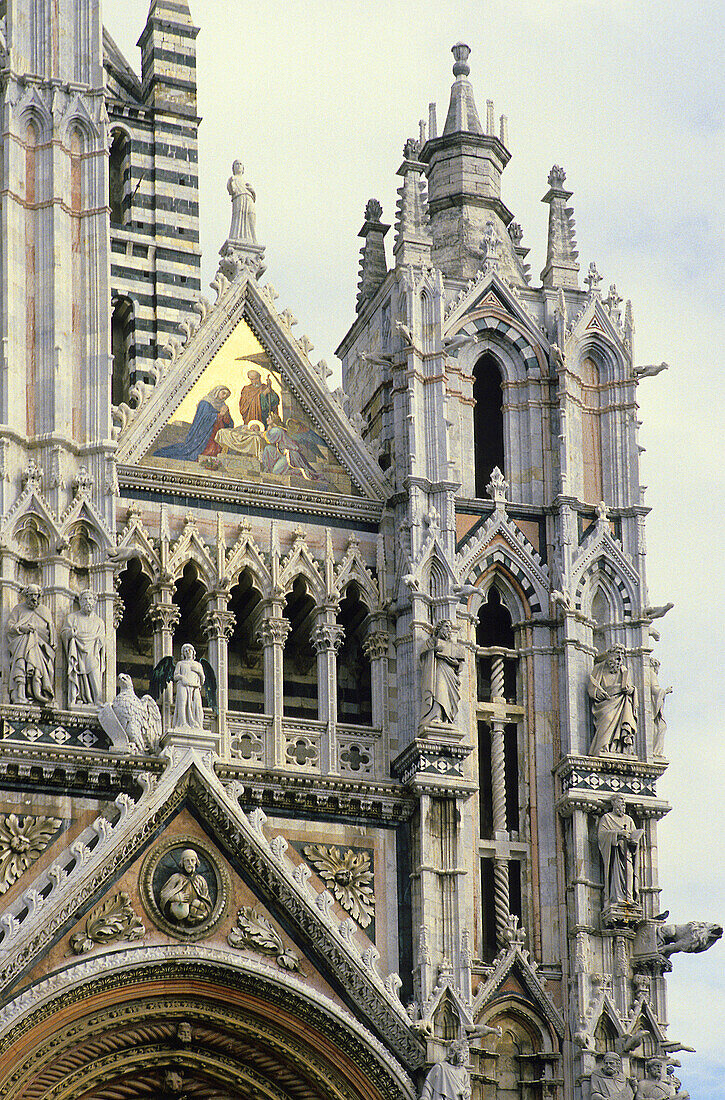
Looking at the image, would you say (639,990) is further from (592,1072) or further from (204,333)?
(204,333)

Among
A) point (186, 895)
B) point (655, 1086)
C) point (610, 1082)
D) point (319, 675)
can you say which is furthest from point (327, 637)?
point (655, 1086)

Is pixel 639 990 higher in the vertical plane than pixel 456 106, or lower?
lower

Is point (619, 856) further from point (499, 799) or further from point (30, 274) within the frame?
point (30, 274)

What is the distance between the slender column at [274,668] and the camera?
28719mm

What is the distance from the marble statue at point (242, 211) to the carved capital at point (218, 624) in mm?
4649

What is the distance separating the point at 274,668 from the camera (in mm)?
29172

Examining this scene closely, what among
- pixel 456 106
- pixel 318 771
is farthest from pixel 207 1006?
pixel 456 106

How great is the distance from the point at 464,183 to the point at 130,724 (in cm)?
876

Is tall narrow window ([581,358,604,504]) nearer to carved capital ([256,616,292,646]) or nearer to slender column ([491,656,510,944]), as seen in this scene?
slender column ([491,656,510,944])

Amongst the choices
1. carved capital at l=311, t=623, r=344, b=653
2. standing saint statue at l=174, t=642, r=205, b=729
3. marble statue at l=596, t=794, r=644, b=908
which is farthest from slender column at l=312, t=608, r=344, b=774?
marble statue at l=596, t=794, r=644, b=908

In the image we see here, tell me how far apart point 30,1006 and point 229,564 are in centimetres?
553

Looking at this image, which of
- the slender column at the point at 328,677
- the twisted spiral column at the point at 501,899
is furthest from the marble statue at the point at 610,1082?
the slender column at the point at 328,677

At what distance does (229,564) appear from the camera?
96.3ft

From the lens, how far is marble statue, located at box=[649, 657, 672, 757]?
30.0m
